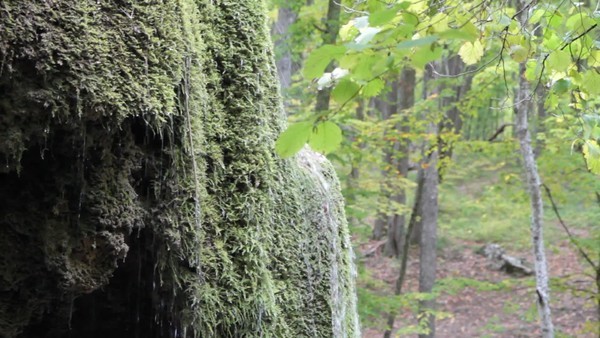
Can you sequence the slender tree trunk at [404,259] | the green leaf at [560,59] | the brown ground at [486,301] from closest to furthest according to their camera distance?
the green leaf at [560,59]
the slender tree trunk at [404,259]
the brown ground at [486,301]

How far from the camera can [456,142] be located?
10117 millimetres

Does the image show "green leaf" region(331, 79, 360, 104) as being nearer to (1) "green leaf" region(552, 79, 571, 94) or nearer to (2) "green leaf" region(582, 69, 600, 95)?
(1) "green leaf" region(552, 79, 571, 94)

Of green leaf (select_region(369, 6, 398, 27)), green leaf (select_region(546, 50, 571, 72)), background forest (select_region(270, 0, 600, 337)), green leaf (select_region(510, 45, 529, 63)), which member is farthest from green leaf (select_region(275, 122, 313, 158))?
green leaf (select_region(510, 45, 529, 63))

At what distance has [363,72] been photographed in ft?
5.17

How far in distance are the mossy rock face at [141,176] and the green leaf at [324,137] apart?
0.66m

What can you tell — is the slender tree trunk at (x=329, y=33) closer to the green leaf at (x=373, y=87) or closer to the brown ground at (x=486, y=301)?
the brown ground at (x=486, y=301)

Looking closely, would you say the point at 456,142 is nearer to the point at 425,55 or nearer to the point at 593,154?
the point at 593,154

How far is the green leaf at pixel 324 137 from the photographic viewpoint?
1516 millimetres

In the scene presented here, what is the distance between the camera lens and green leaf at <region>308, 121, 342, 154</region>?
1516 mm

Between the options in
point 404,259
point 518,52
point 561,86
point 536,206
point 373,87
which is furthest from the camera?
point 404,259

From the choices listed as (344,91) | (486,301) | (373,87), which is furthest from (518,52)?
(486,301)

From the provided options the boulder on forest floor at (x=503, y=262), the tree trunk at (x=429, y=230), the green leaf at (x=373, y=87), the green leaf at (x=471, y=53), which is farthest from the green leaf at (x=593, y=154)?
the boulder on forest floor at (x=503, y=262)

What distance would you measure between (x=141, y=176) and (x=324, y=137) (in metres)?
0.81

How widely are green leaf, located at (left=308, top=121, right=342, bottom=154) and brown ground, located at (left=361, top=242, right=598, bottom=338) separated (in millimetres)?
9838
